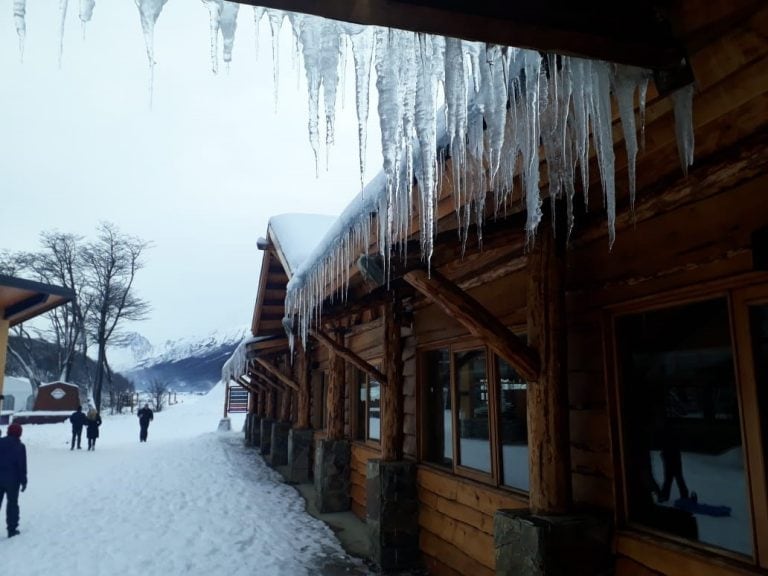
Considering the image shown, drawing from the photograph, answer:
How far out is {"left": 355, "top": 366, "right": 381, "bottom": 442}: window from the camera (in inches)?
279

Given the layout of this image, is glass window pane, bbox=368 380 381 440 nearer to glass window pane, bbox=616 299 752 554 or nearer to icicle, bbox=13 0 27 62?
glass window pane, bbox=616 299 752 554

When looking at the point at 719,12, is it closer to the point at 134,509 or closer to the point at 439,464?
the point at 439,464

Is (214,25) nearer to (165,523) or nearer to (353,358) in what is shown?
(353,358)

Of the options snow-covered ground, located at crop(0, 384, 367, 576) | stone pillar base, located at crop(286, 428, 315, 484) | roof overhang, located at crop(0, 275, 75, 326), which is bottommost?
snow-covered ground, located at crop(0, 384, 367, 576)

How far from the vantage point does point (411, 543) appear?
502 cm

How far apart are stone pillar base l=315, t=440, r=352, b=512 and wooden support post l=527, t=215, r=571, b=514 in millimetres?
4880

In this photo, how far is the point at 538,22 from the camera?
120 centimetres

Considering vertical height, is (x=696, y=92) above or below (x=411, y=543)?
above

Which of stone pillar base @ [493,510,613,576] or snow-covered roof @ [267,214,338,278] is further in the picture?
snow-covered roof @ [267,214,338,278]

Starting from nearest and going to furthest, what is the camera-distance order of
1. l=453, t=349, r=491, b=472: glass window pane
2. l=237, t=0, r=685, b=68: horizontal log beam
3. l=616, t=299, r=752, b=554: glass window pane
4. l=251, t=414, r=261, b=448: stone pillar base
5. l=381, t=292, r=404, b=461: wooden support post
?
l=237, t=0, r=685, b=68: horizontal log beam < l=616, t=299, r=752, b=554: glass window pane < l=453, t=349, r=491, b=472: glass window pane < l=381, t=292, r=404, b=461: wooden support post < l=251, t=414, r=261, b=448: stone pillar base

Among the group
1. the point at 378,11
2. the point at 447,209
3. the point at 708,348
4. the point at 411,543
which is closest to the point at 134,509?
the point at 411,543

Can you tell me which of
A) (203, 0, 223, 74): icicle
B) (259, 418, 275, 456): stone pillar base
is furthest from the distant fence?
(203, 0, 223, 74): icicle

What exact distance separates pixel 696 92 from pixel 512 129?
24.1 inches

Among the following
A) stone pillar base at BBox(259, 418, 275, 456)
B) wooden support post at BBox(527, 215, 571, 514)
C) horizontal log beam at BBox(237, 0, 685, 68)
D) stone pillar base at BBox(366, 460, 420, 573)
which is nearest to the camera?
horizontal log beam at BBox(237, 0, 685, 68)
